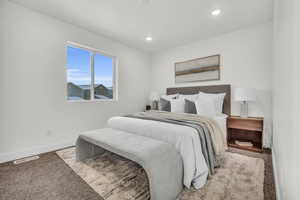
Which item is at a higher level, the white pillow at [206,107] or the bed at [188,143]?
the white pillow at [206,107]

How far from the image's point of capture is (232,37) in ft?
10.5

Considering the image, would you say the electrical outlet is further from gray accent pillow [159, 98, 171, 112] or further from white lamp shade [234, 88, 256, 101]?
white lamp shade [234, 88, 256, 101]

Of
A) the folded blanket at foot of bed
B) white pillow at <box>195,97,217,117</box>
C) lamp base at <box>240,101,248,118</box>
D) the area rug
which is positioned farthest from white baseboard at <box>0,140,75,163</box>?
lamp base at <box>240,101,248,118</box>

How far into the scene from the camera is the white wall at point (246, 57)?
2804 mm

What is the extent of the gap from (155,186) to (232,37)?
3.55 metres

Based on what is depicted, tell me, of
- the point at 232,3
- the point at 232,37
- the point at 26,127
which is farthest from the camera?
the point at 232,37

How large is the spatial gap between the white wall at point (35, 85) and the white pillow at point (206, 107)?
246 centimetres

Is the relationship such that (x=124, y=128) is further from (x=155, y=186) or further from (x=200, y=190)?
(x=200, y=190)

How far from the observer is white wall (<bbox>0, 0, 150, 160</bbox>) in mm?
2205

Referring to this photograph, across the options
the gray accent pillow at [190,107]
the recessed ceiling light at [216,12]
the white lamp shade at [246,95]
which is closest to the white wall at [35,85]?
the gray accent pillow at [190,107]

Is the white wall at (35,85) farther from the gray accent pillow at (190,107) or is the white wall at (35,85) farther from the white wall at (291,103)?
the white wall at (291,103)

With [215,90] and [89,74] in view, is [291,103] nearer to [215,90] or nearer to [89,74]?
[215,90]

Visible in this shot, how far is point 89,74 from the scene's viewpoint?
338 cm

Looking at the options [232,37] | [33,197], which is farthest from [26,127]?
[232,37]
